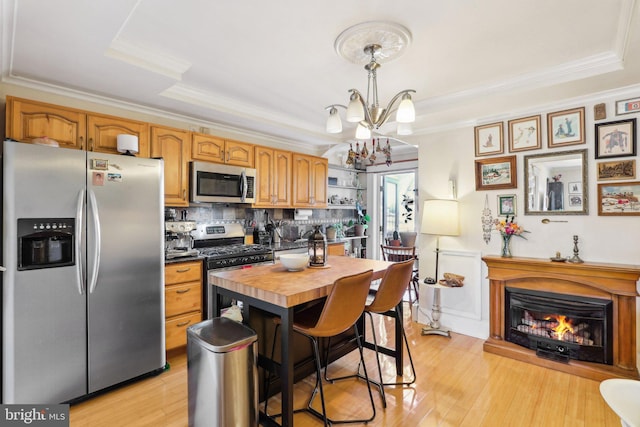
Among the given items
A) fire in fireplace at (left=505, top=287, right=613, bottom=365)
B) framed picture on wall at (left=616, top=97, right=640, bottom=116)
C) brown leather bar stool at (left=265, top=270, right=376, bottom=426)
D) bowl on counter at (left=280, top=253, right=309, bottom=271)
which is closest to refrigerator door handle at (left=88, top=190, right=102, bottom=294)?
bowl on counter at (left=280, top=253, right=309, bottom=271)

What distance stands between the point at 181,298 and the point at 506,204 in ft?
11.0

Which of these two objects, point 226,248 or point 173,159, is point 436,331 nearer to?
point 226,248

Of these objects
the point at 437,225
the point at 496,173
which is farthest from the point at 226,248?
the point at 496,173

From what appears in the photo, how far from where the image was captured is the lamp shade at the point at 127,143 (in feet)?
8.78

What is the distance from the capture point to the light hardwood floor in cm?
204

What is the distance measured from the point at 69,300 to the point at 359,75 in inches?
110

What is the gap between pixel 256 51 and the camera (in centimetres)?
234

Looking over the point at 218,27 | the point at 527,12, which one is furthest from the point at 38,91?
the point at 527,12

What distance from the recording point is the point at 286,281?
1912 mm

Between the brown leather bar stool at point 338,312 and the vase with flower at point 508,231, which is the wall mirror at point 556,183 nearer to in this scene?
the vase with flower at point 508,231

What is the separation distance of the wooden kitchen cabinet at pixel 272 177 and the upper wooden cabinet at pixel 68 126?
1.35 m

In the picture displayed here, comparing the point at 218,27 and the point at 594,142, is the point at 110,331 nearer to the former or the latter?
the point at 218,27

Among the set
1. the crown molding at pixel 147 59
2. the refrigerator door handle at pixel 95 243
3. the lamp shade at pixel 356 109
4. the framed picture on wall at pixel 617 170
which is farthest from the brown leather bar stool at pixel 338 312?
the framed picture on wall at pixel 617 170


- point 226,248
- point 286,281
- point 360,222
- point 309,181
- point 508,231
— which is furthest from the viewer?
point 360,222
